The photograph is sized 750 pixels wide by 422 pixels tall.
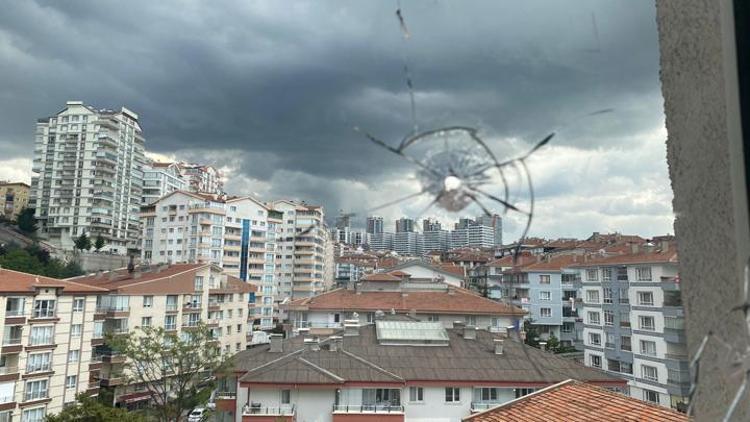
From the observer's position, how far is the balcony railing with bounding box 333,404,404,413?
8.59 meters

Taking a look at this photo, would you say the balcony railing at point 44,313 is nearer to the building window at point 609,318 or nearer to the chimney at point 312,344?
the chimney at point 312,344

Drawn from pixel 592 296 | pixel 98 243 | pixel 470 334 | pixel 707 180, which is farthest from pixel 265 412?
pixel 98 243

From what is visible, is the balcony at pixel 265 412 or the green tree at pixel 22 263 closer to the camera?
the balcony at pixel 265 412

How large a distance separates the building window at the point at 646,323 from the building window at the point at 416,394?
7.46 metres

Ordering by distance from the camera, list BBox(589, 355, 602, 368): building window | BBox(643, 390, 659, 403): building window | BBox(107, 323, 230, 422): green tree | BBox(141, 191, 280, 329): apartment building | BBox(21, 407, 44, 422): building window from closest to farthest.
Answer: BBox(107, 323, 230, 422): green tree → BBox(643, 390, 659, 403): building window → BBox(21, 407, 44, 422): building window → BBox(589, 355, 602, 368): building window → BBox(141, 191, 280, 329): apartment building

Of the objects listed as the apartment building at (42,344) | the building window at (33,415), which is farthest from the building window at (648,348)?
the building window at (33,415)

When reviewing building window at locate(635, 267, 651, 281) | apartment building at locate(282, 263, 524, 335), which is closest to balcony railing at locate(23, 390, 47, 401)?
apartment building at locate(282, 263, 524, 335)

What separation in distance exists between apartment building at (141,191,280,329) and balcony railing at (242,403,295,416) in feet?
68.3

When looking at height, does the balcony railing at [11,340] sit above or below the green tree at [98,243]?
below

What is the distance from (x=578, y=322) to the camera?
60.9 ft

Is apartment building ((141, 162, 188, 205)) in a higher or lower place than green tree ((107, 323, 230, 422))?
higher

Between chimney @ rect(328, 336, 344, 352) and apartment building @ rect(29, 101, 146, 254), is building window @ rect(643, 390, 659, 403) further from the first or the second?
apartment building @ rect(29, 101, 146, 254)

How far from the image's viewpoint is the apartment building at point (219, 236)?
98.6ft

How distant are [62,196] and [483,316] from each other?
3886 cm
